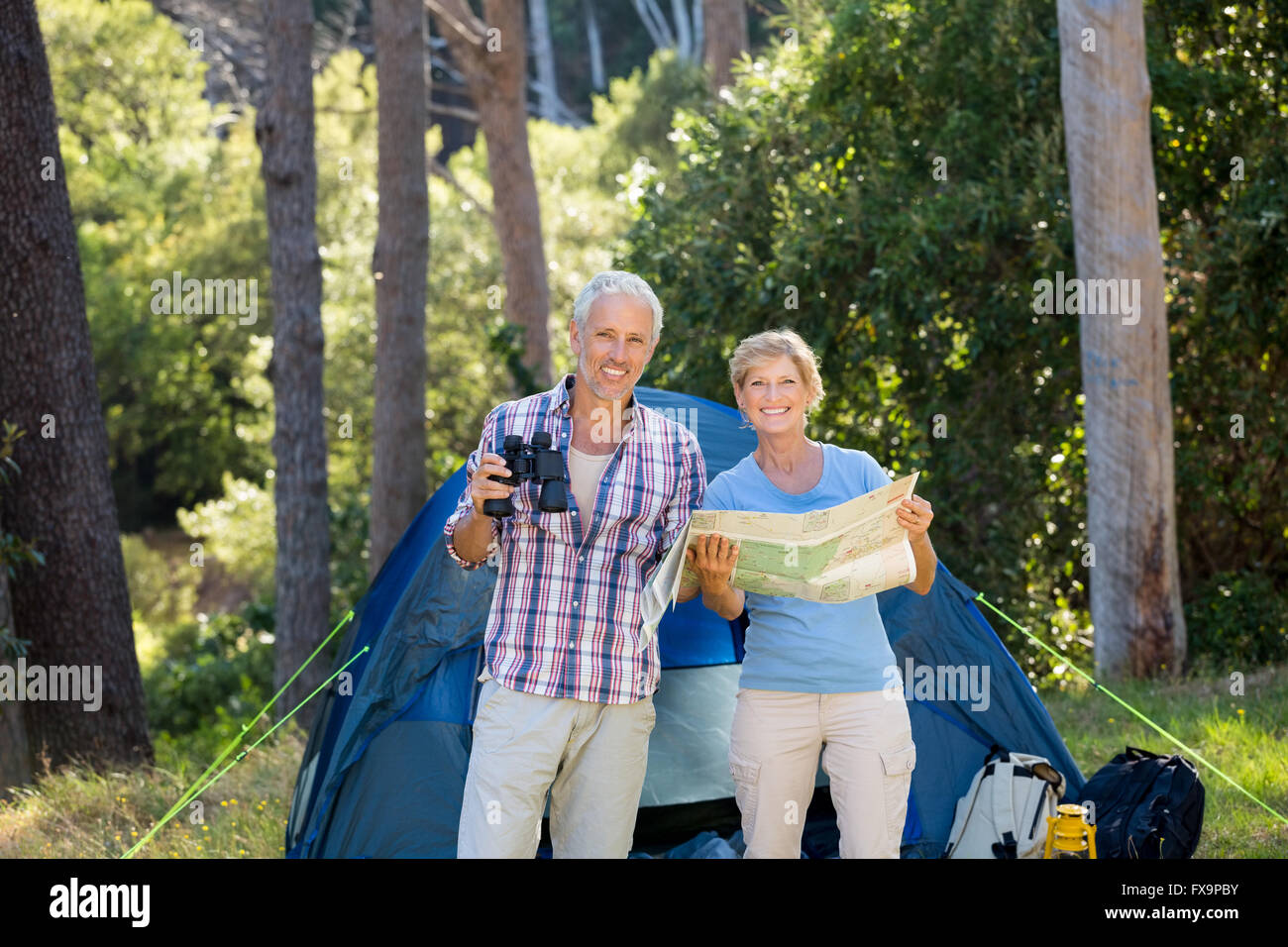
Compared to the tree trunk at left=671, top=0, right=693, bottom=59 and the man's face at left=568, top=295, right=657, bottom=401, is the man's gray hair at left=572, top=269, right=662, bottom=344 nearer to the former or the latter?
the man's face at left=568, top=295, right=657, bottom=401

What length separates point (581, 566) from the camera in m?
2.81

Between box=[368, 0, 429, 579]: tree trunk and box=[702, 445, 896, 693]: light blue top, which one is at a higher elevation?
box=[368, 0, 429, 579]: tree trunk

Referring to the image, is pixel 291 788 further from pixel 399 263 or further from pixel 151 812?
pixel 399 263

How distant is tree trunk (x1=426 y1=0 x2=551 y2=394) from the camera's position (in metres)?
12.3

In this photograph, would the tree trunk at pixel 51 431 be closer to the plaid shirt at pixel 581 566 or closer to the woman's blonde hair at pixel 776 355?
the plaid shirt at pixel 581 566

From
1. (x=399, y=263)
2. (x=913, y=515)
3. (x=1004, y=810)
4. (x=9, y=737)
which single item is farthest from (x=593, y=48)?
(x=913, y=515)

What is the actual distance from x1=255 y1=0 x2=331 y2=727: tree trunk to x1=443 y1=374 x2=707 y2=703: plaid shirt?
5839mm

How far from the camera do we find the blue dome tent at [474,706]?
13.4 ft

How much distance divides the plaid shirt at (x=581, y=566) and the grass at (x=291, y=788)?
217 centimetres

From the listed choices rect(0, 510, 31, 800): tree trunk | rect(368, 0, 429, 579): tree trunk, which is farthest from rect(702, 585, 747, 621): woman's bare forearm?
rect(368, 0, 429, 579): tree trunk

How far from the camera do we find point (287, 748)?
20.3 feet

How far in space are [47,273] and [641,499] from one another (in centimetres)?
433
